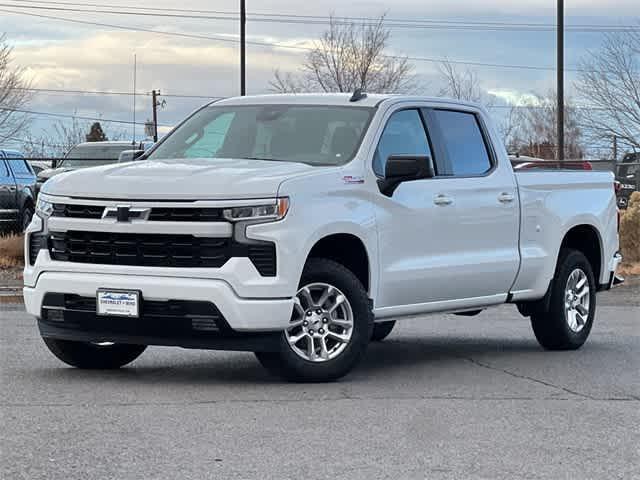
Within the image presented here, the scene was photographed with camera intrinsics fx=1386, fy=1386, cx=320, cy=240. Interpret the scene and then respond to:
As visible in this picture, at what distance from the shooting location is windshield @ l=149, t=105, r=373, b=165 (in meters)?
9.70

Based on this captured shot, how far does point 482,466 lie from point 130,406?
2.40 metres

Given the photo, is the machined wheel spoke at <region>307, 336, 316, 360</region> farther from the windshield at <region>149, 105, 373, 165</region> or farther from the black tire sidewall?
the windshield at <region>149, 105, 373, 165</region>

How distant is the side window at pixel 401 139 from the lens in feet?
31.9

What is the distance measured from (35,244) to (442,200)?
290 centimetres

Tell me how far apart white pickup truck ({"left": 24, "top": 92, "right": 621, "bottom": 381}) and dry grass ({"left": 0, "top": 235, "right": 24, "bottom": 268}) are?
389 inches

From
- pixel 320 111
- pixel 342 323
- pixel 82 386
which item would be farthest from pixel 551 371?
pixel 82 386

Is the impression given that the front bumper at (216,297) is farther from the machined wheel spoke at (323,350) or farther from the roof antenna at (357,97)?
the roof antenna at (357,97)

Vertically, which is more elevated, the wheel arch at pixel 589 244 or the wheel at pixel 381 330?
the wheel arch at pixel 589 244

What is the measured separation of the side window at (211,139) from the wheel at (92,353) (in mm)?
1484

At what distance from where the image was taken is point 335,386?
8.90m

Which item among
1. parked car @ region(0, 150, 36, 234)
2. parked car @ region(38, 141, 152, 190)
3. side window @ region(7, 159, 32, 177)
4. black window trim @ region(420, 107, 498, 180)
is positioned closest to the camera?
black window trim @ region(420, 107, 498, 180)

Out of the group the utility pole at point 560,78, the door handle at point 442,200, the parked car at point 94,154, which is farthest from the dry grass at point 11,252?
the utility pole at point 560,78

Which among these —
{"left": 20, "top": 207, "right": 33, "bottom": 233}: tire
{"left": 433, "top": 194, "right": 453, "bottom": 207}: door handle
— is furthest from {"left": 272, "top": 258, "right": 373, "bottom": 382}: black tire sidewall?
{"left": 20, "top": 207, "right": 33, "bottom": 233}: tire

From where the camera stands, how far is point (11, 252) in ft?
66.9
